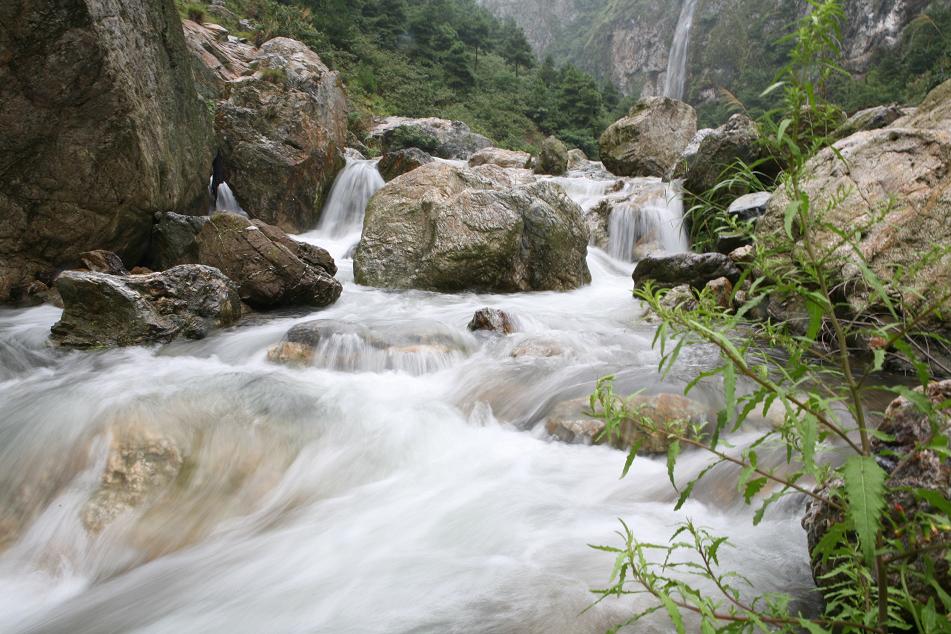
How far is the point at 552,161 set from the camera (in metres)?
18.9

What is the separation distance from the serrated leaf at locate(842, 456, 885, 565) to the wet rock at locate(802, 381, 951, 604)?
75 cm

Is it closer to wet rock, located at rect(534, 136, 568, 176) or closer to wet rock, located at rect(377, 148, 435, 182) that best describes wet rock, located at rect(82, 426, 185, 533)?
wet rock, located at rect(377, 148, 435, 182)

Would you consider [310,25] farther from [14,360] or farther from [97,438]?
[97,438]

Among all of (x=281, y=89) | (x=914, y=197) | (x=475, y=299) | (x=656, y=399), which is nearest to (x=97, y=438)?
(x=656, y=399)

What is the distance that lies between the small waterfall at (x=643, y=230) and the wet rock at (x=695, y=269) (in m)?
3.88

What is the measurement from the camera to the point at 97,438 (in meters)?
3.82

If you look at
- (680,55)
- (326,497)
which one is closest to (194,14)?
(326,497)

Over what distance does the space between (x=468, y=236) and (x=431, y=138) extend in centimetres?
1614

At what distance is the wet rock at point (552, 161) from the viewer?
18.9 m

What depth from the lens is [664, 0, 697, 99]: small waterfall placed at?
190ft

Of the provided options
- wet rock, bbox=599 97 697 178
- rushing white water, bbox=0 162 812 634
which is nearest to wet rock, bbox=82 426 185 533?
rushing white water, bbox=0 162 812 634

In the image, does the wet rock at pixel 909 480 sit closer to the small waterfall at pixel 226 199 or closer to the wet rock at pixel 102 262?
the wet rock at pixel 102 262

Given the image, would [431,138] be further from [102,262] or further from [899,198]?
[899,198]

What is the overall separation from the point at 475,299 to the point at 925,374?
752 cm
